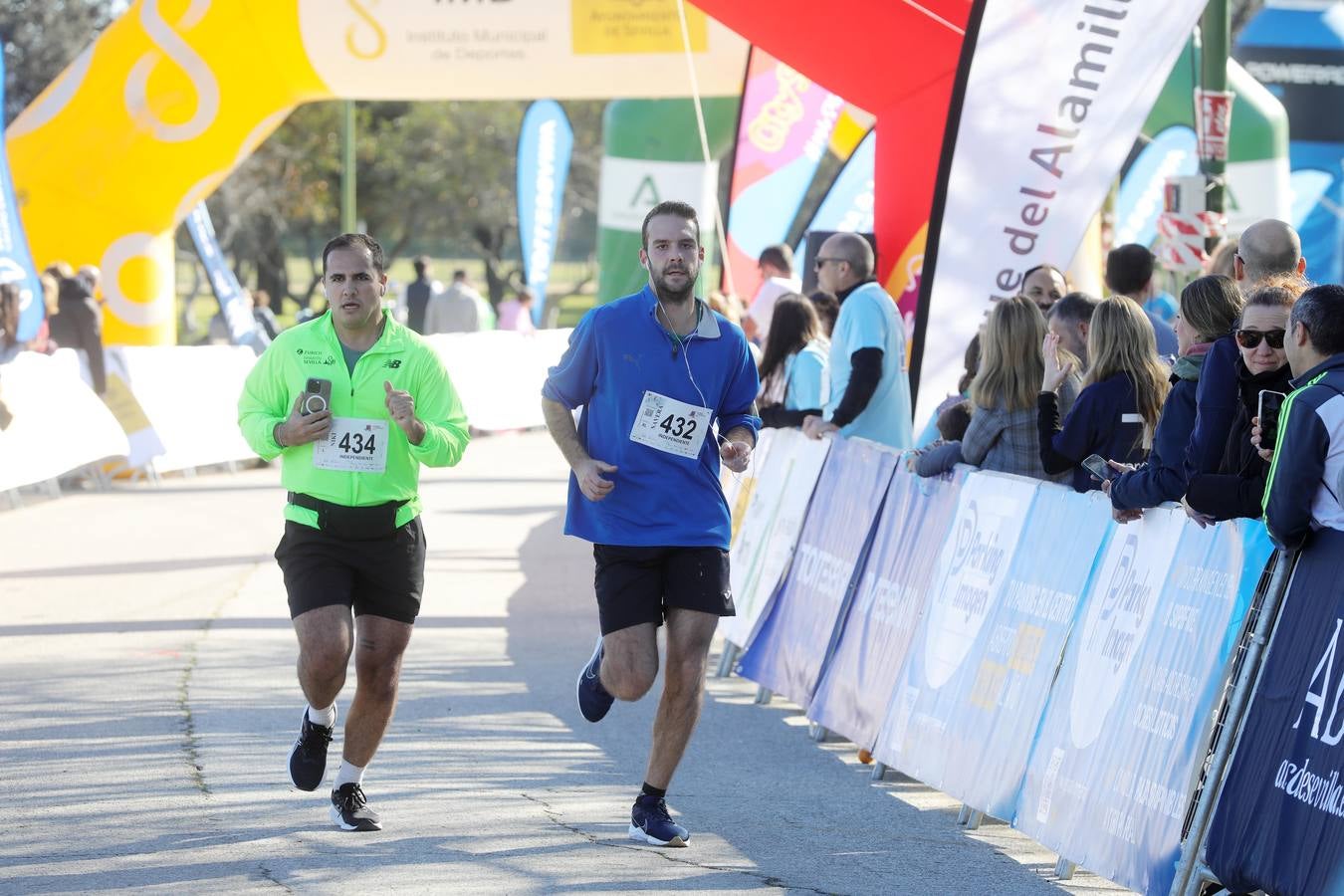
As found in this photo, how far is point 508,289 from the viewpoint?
56.5 metres

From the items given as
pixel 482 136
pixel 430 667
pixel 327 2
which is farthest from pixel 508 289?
pixel 430 667

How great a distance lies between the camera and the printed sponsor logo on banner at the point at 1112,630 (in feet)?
19.0

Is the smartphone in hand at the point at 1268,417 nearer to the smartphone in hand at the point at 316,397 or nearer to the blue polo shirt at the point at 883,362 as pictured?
the smartphone in hand at the point at 316,397

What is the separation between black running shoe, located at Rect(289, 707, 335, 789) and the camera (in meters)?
6.33

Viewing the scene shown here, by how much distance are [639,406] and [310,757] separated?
150 centimetres

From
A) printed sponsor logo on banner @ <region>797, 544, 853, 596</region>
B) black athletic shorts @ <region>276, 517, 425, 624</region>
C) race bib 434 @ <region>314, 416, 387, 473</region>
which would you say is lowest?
black athletic shorts @ <region>276, 517, 425, 624</region>

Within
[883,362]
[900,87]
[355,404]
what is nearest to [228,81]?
[900,87]

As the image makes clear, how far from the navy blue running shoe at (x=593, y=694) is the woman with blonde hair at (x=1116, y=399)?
1.71m

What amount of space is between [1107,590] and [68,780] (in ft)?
11.5

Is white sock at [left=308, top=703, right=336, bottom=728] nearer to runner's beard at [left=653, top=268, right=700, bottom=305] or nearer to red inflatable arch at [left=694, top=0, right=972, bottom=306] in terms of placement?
runner's beard at [left=653, top=268, right=700, bottom=305]

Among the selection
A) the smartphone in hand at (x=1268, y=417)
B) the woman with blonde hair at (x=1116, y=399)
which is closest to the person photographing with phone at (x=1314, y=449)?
the smartphone in hand at (x=1268, y=417)

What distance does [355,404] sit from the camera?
6.23 meters

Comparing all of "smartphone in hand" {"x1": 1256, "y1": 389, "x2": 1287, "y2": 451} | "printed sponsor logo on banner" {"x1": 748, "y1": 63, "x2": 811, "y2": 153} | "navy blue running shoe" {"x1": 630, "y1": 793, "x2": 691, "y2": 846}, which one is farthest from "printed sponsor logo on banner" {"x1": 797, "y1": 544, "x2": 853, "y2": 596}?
"printed sponsor logo on banner" {"x1": 748, "y1": 63, "x2": 811, "y2": 153}

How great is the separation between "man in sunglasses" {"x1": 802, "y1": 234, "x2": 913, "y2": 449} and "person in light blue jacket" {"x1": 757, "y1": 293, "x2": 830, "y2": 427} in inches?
6.2
